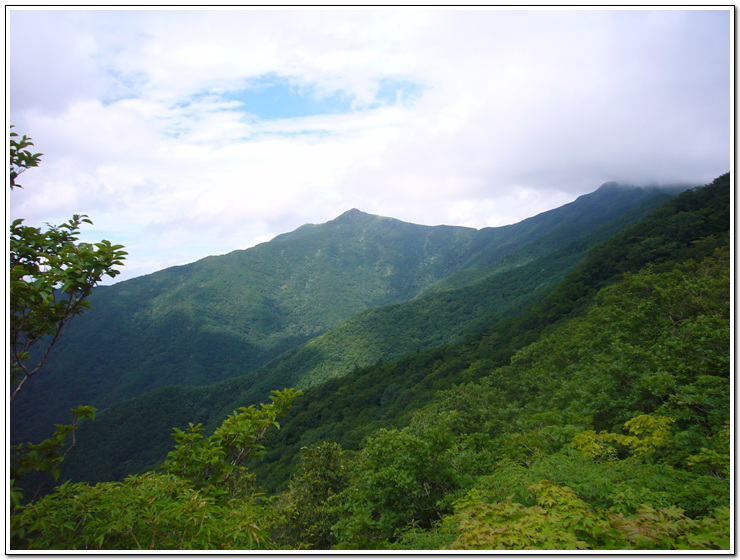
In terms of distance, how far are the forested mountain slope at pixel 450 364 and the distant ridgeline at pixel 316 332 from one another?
22cm

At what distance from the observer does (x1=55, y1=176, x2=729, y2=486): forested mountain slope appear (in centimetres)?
2908

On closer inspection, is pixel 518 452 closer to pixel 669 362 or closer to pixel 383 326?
pixel 669 362

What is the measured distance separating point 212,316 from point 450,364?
12689cm

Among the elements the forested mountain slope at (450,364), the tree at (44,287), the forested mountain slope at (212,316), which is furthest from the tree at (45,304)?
the forested mountain slope at (212,316)

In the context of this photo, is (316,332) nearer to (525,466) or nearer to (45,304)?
(525,466)

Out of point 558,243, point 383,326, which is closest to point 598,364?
point 383,326

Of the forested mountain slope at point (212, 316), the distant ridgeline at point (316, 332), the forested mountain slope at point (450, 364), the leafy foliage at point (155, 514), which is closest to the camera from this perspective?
the leafy foliage at point (155, 514)

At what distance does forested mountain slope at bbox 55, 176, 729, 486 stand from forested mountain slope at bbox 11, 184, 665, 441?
28.3m

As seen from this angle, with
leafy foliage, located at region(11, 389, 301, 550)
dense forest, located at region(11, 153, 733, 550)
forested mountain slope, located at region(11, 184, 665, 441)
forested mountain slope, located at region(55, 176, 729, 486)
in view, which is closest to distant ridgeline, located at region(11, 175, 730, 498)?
forested mountain slope, located at region(55, 176, 729, 486)

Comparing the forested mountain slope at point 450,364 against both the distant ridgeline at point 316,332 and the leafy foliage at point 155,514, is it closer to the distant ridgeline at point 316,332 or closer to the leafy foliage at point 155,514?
the distant ridgeline at point 316,332

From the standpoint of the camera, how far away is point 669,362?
991cm

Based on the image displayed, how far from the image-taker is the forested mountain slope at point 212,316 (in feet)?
376

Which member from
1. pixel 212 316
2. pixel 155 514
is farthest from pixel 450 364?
pixel 212 316

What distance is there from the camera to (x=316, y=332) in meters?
152
